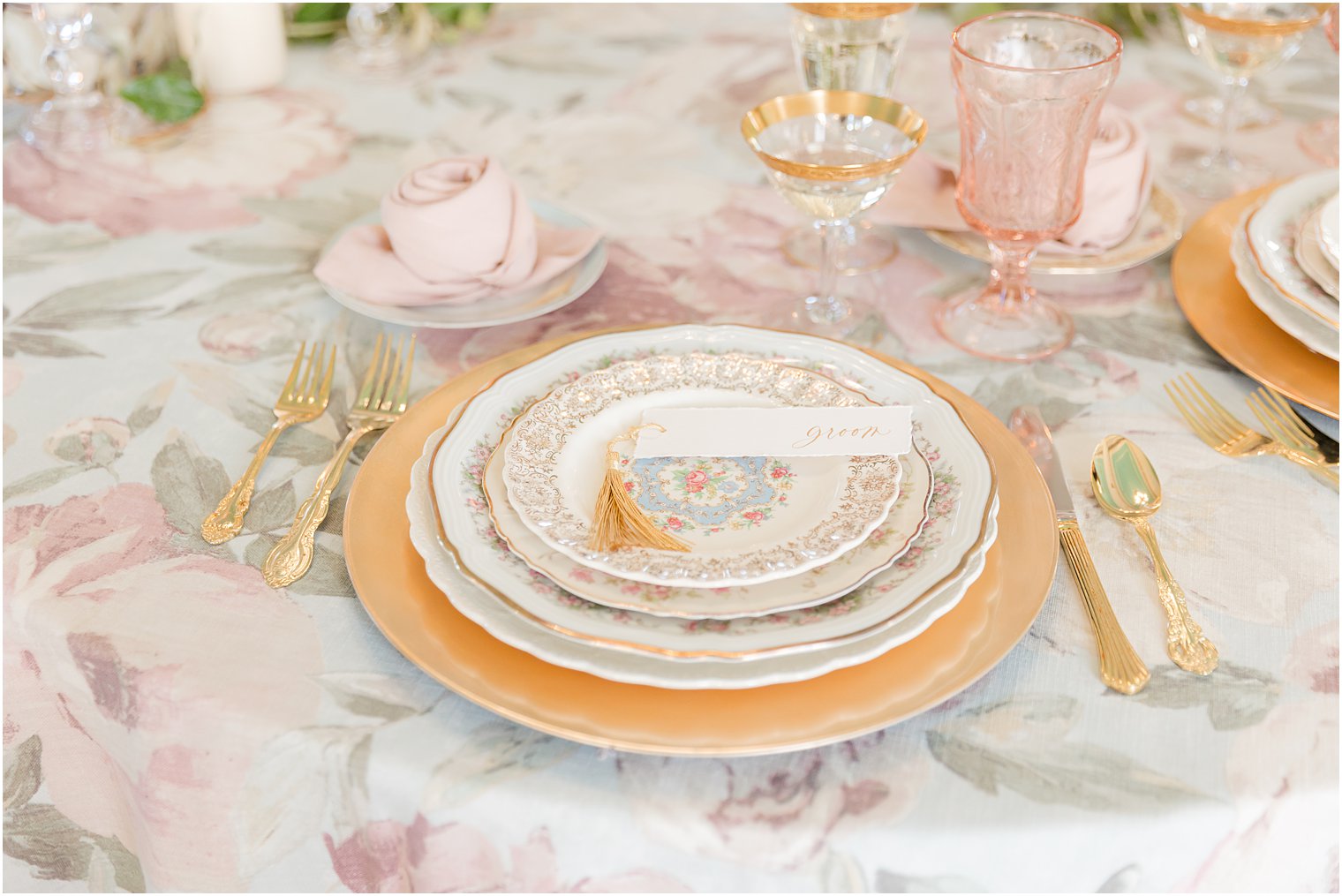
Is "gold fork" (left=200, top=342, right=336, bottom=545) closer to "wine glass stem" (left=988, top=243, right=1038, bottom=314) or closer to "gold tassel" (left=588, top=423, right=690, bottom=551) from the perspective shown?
"gold tassel" (left=588, top=423, right=690, bottom=551)

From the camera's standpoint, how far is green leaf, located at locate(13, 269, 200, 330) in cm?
90

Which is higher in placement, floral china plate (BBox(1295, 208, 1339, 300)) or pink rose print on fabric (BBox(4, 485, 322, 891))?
floral china plate (BBox(1295, 208, 1339, 300))

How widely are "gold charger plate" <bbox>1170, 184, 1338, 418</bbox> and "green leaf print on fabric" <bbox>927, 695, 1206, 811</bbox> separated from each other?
359mm

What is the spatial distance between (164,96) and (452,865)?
96 centimetres

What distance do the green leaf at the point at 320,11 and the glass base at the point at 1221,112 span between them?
0.99 metres

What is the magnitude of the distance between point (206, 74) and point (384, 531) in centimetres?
84

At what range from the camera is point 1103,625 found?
61 cm

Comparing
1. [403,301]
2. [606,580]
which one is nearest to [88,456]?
[403,301]

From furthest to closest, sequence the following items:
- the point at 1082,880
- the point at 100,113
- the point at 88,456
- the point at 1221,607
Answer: the point at 100,113
the point at 88,456
the point at 1221,607
the point at 1082,880

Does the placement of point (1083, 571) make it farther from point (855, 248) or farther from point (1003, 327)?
point (855, 248)

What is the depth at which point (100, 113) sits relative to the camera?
120cm

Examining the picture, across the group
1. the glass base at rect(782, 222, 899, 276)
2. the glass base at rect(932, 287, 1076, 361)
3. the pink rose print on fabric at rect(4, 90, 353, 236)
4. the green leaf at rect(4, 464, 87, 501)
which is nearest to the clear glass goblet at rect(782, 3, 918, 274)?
the glass base at rect(782, 222, 899, 276)

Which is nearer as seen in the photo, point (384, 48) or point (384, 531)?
point (384, 531)

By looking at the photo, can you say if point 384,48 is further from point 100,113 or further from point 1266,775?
point 1266,775
